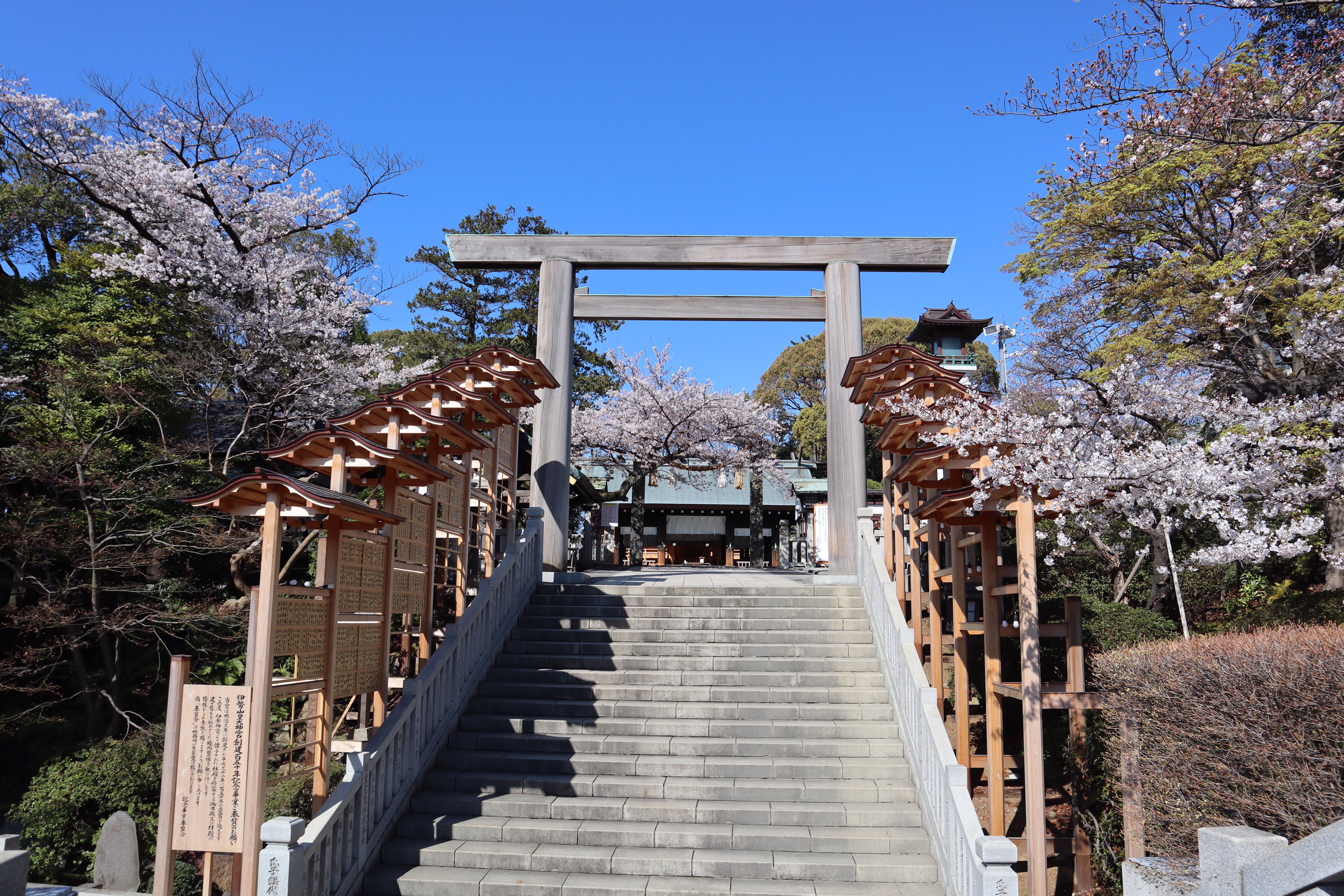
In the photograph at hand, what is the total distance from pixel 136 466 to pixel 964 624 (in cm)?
1104

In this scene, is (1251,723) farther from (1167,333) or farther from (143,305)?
(143,305)

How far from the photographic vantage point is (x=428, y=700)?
7.31 m

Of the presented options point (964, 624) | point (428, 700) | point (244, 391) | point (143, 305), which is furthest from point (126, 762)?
point (964, 624)

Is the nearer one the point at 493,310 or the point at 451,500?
the point at 451,500

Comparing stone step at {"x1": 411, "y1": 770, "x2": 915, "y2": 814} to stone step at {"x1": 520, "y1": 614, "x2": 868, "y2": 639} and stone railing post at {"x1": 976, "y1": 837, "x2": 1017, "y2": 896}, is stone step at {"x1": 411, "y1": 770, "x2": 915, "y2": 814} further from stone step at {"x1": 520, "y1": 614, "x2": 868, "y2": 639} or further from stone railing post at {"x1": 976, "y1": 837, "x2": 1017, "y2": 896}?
stone step at {"x1": 520, "y1": 614, "x2": 868, "y2": 639}

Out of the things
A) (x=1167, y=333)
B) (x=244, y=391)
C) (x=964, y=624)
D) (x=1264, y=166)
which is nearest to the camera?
(x=964, y=624)

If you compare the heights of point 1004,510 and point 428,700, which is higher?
point 1004,510

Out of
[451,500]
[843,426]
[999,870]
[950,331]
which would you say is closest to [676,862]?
[999,870]

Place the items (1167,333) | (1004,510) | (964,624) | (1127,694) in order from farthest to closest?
(1167,333) < (964,624) < (1004,510) < (1127,694)

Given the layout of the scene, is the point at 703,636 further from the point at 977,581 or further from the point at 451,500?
the point at 451,500

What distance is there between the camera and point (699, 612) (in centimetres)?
991

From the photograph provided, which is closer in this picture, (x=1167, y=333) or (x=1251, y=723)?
(x=1251, y=723)

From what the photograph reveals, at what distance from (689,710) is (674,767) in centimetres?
88

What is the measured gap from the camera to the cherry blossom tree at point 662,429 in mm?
21750
